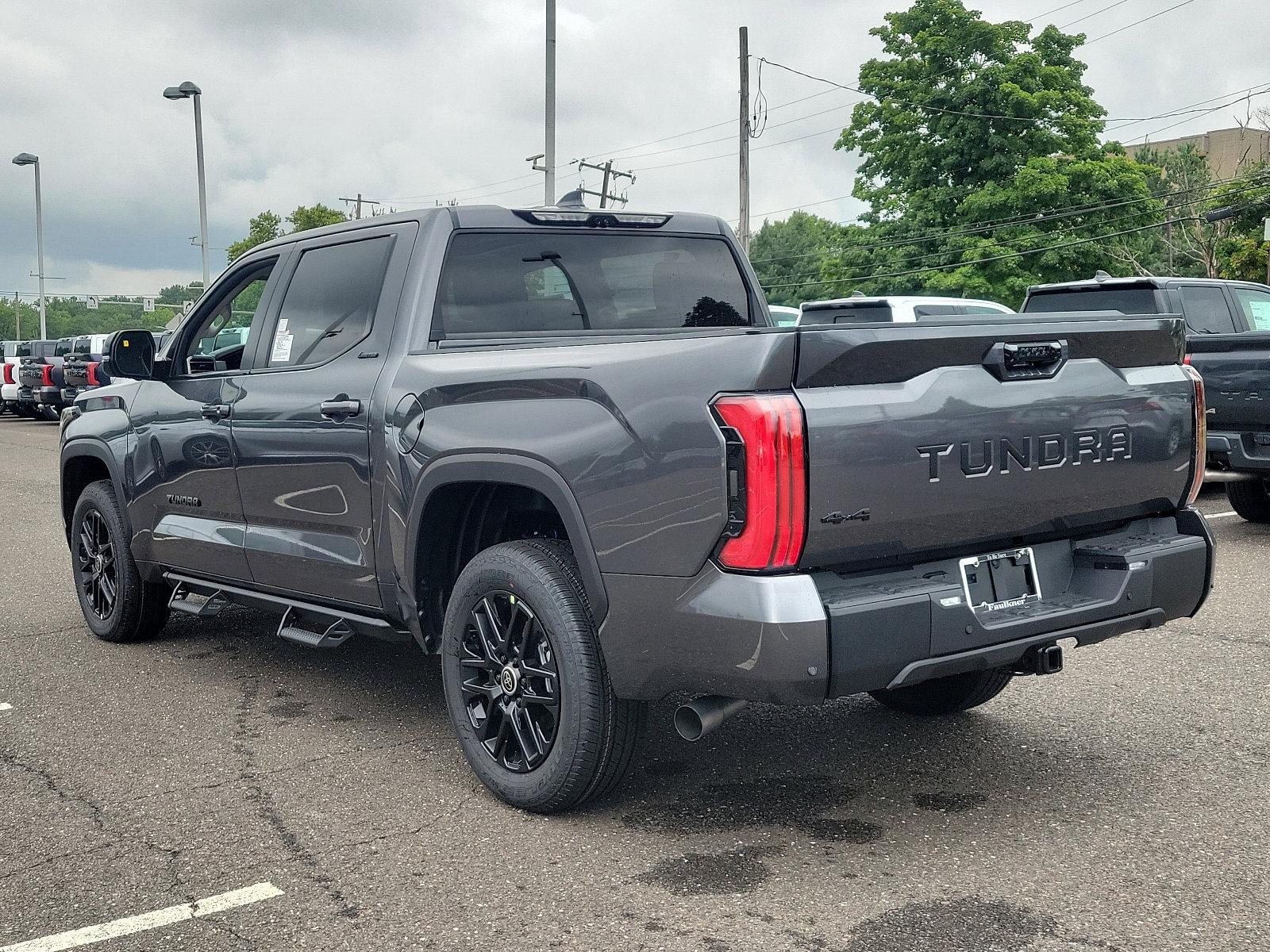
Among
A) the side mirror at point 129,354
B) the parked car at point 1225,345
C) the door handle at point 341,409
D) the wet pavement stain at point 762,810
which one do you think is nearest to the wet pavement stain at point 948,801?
the wet pavement stain at point 762,810

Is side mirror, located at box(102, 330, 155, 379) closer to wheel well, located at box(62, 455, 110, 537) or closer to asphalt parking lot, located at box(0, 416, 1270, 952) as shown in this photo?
wheel well, located at box(62, 455, 110, 537)

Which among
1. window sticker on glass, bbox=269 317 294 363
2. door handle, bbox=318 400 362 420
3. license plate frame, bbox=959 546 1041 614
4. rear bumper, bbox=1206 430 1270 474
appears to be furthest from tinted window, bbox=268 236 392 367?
rear bumper, bbox=1206 430 1270 474

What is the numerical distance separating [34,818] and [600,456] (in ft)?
6.94

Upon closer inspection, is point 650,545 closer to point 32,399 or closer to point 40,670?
point 40,670

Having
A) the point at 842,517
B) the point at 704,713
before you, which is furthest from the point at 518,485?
the point at 842,517

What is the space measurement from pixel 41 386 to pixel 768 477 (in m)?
27.3

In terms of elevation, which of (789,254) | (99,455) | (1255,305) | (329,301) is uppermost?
(789,254)

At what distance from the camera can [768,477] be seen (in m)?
3.15

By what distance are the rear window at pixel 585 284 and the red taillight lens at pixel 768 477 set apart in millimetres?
1666

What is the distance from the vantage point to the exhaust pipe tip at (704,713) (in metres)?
3.48

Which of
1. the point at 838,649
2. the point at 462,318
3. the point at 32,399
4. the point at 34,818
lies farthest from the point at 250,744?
the point at 32,399

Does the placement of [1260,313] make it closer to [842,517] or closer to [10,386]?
[842,517]

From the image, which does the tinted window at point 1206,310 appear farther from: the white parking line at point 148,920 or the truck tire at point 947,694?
the white parking line at point 148,920

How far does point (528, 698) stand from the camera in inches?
153
